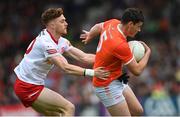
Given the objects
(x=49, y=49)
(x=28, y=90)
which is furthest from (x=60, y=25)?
(x=28, y=90)

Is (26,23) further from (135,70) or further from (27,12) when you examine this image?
(135,70)

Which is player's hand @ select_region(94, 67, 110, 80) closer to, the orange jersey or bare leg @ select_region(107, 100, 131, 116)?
the orange jersey

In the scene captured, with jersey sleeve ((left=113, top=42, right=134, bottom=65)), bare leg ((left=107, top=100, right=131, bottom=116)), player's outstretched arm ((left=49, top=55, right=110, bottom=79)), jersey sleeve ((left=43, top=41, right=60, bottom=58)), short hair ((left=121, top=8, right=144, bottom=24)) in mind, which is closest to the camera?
jersey sleeve ((left=113, top=42, right=134, bottom=65))

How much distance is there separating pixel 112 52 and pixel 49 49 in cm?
93

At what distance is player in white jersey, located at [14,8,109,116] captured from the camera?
37.2 feet

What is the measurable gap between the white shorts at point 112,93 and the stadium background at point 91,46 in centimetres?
495

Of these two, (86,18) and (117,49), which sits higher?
(117,49)

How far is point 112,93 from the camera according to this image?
11.4 m

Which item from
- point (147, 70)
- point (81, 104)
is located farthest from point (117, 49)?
point (147, 70)

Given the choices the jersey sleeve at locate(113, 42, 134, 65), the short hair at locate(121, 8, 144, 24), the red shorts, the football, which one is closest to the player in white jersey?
the red shorts

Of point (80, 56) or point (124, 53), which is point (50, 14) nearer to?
point (80, 56)

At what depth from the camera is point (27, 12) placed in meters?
21.5

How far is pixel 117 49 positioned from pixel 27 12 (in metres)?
10.9

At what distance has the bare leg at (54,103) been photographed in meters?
11.5
